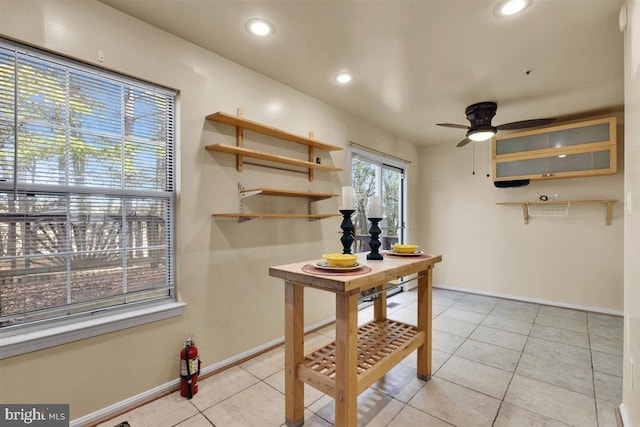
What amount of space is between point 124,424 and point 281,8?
260 centimetres

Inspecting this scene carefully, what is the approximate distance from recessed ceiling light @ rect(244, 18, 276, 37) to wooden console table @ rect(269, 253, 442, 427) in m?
1.61

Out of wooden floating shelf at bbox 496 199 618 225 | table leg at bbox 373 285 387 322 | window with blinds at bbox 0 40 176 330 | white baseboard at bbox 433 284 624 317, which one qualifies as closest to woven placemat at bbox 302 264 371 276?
table leg at bbox 373 285 387 322

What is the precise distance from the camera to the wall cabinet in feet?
11.5

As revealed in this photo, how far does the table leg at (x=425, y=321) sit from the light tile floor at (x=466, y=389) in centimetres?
9

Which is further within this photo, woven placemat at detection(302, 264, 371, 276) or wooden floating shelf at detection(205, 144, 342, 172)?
wooden floating shelf at detection(205, 144, 342, 172)

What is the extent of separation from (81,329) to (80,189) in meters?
0.82

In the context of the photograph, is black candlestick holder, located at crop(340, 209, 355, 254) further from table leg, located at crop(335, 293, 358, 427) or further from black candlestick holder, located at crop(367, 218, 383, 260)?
table leg, located at crop(335, 293, 358, 427)

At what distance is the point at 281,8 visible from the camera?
72.5 inches

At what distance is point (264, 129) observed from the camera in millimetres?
2568

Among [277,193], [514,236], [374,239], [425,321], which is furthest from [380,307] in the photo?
[514,236]

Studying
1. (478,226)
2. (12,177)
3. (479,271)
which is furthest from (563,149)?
(12,177)

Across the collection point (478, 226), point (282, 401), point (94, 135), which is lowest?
point (282, 401)

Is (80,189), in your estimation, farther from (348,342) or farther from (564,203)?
(564,203)

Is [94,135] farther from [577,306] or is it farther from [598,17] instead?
[577,306]
